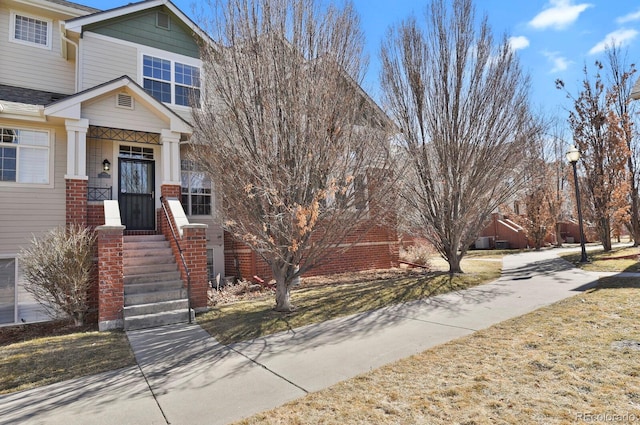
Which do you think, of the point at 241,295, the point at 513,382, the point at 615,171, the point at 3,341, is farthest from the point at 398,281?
the point at 615,171

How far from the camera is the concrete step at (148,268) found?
25.2 ft

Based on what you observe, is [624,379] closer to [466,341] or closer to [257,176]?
[466,341]

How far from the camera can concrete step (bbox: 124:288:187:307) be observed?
6754 millimetres

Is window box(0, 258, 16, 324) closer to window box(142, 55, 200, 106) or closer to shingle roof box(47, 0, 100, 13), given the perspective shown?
window box(142, 55, 200, 106)

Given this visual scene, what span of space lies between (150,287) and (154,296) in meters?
0.38

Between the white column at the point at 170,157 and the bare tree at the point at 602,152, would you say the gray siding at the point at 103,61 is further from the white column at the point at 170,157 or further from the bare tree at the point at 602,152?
the bare tree at the point at 602,152

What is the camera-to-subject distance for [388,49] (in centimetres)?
1096

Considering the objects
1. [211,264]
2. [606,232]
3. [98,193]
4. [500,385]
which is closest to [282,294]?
[500,385]

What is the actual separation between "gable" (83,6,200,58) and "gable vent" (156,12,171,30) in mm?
40

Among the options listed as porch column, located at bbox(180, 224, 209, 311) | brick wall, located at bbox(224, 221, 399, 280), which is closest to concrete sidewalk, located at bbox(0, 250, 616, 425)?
porch column, located at bbox(180, 224, 209, 311)

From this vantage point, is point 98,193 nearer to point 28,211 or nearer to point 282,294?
point 28,211

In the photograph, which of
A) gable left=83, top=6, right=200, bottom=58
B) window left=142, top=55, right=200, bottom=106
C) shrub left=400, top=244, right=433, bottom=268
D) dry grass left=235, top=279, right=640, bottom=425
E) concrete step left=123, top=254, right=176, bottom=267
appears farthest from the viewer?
shrub left=400, top=244, right=433, bottom=268

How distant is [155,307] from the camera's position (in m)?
6.69

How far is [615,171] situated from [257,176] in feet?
59.5
